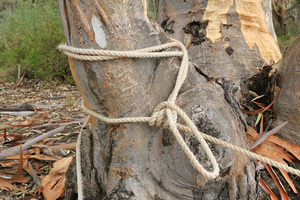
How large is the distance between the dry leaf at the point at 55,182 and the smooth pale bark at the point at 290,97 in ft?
4.26

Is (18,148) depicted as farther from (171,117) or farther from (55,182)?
(171,117)

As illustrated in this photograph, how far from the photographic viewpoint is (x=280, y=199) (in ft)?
4.09

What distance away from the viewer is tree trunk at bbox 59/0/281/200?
93 cm

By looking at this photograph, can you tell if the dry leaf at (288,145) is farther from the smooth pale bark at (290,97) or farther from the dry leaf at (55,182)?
the dry leaf at (55,182)

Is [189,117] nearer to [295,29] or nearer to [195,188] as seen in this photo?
[195,188]

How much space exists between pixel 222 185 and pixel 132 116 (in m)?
0.45

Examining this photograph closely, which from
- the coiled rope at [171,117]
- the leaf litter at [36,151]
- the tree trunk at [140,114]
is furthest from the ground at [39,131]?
the coiled rope at [171,117]

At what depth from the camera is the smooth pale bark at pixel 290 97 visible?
4.26 feet

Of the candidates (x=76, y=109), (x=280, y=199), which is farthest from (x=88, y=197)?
(x=76, y=109)

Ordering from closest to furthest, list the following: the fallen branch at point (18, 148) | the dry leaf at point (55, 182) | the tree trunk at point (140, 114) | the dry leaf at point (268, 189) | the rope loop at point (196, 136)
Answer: the rope loop at point (196, 136)
the tree trunk at point (140, 114)
the dry leaf at point (268, 189)
the dry leaf at point (55, 182)
the fallen branch at point (18, 148)

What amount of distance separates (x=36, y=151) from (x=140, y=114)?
3.81 ft

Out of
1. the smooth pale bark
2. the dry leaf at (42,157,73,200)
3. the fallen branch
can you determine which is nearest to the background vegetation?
the fallen branch

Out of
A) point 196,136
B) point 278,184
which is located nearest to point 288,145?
point 278,184

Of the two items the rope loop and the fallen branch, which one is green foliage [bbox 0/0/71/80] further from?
the rope loop
